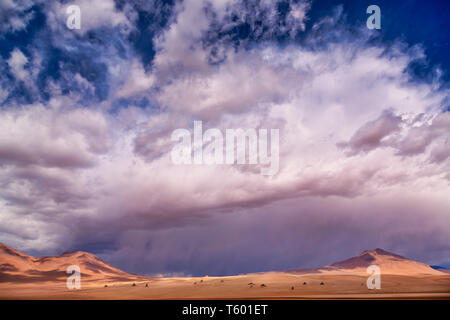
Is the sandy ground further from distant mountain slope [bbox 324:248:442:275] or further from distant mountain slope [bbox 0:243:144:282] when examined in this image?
distant mountain slope [bbox 324:248:442:275]

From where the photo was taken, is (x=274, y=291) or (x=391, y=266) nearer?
(x=274, y=291)

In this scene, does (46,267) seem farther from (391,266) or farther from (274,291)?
(391,266)

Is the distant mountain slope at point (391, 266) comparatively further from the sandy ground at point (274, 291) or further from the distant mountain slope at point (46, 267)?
the distant mountain slope at point (46, 267)

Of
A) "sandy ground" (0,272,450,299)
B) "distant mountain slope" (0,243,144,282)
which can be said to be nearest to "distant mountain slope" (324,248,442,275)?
"sandy ground" (0,272,450,299)

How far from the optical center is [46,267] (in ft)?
549

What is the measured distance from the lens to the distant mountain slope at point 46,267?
141 m

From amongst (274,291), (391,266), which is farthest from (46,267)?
(391,266)

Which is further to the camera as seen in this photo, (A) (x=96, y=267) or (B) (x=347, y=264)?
(B) (x=347, y=264)

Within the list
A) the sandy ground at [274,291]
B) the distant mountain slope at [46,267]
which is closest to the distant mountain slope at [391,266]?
the sandy ground at [274,291]
